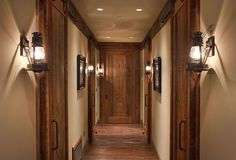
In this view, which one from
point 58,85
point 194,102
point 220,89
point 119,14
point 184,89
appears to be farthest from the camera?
point 119,14

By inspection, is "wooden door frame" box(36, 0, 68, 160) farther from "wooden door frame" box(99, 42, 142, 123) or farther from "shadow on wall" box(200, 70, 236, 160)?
"wooden door frame" box(99, 42, 142, 123)

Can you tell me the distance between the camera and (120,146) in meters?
6.48

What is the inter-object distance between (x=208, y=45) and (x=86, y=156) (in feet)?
13.7

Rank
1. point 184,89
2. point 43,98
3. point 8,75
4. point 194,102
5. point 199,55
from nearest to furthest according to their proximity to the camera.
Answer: point 8,75, point 199,55, point 194,102, point 43,98, point 184,89

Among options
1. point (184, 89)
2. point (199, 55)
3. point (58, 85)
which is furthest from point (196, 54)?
point (58, 85)

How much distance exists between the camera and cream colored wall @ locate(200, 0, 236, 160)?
1.81m

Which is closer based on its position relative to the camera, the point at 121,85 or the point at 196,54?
the point at 196,54

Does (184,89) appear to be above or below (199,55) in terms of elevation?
below

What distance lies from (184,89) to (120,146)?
3.78 meters

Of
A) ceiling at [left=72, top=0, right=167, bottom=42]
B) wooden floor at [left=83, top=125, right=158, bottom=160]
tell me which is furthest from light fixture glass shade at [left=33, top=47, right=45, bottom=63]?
wooden floor at [left=83, top=125, right=158, bottom=160]

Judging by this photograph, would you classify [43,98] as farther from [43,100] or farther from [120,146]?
[120,146]

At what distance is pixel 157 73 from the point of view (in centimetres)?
512

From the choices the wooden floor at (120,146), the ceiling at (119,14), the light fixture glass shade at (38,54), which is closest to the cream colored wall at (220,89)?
the light fixture glass shade at (38,54)

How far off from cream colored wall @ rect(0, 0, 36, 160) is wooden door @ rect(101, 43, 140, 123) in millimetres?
7191
